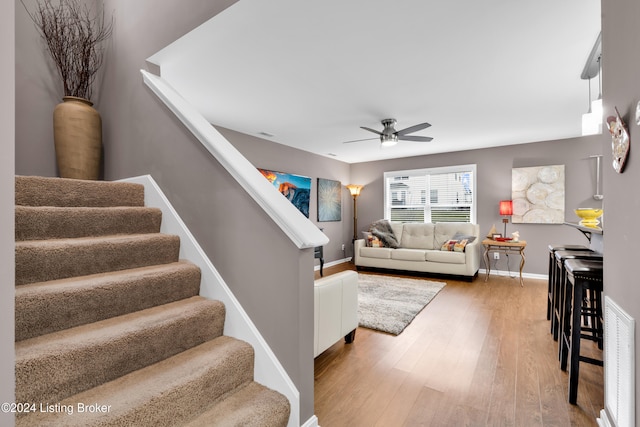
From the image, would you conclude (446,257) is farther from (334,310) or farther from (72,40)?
(72,40)

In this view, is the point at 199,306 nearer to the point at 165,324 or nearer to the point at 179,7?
the point at 165,324

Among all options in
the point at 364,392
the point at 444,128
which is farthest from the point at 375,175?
the point at 364,392

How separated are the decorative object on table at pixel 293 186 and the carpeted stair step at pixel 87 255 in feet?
10.6

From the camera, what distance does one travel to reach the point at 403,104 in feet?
10.9

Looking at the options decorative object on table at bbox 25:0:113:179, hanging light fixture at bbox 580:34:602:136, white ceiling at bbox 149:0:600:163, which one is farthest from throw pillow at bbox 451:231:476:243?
decorative object on table at bbox 25:0:113:179

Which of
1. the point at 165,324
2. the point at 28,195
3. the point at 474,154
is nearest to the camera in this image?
the point at 165,324

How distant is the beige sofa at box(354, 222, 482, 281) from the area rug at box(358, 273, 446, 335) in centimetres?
42

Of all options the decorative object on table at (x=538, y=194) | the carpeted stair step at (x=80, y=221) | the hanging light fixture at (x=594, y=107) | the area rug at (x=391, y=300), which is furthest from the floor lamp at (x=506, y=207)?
the carpeted stair step at (x=80, y=221)

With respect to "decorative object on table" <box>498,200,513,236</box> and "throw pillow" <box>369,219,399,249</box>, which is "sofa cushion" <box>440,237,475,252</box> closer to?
"decorative object on table" <box>498,200,513,236</box>

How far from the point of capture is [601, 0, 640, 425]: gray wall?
109 cm

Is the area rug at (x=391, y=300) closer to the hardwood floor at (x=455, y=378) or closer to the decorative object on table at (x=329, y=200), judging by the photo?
the hardwood floor at (x=455, y=378)

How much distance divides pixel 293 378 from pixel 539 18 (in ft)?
8.53

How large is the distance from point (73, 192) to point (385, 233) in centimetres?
513

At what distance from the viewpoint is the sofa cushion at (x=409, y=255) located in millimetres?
5250
